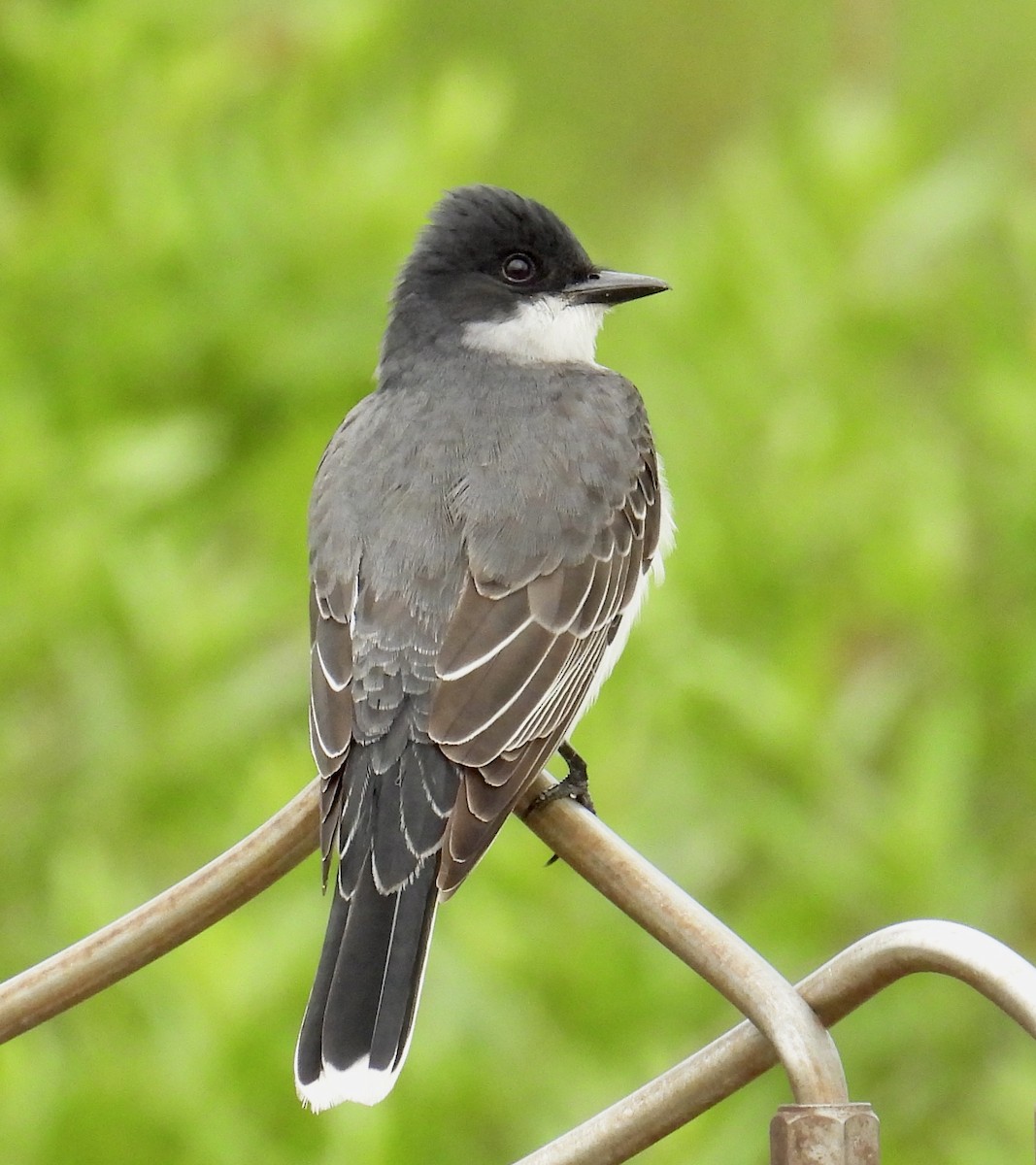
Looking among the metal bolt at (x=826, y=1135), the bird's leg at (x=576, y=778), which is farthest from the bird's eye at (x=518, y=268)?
the metal bolt at (x=826, y=1135)

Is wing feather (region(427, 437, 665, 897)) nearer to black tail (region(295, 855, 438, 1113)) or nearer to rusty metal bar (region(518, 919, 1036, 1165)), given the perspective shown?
black tail (region(295, 855, 438, 1113))

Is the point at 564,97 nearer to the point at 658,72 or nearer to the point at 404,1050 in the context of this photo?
the point at 658,72

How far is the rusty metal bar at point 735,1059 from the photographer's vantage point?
150 centimetres

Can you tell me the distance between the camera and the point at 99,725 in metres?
4.41

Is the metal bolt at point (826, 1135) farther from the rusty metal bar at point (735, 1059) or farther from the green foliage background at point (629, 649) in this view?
the green foliage background at point (629, 649)

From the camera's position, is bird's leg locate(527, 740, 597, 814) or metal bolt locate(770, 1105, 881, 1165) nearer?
metal bolt locate(770, 1105, 881, 1165)

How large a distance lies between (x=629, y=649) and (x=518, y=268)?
92 centimetres

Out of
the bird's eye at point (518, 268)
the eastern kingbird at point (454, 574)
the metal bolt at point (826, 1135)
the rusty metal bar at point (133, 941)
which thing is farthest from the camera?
the bird's eye at point (518, 268)

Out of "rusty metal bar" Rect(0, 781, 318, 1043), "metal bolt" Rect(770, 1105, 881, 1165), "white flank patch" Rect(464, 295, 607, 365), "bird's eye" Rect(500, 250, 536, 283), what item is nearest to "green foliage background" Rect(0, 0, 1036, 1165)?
"white flank patch" Rect(464, 295, 607, 365)

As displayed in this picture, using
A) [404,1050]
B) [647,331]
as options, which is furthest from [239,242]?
[404,1050]

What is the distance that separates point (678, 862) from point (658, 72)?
131 inches

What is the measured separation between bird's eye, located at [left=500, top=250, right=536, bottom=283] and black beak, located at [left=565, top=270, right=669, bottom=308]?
0.08 meters

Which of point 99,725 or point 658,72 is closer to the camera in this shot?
point 99,725

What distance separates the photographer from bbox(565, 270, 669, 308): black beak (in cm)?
381
